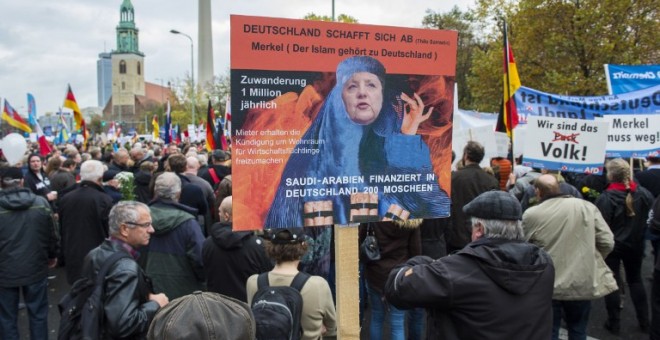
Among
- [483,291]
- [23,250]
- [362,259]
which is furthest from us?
[23,250]

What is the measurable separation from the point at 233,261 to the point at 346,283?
1508mm

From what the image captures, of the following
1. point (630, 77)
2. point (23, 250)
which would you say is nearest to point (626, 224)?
point (630, 77)

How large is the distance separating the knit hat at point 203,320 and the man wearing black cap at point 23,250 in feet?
13.2

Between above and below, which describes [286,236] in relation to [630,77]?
below

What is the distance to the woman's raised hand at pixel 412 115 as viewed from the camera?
3.01 metres

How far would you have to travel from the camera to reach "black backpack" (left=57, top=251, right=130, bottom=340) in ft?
9.81

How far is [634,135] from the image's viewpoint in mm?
6938

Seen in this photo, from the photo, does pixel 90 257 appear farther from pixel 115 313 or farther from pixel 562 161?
pixel 562 161

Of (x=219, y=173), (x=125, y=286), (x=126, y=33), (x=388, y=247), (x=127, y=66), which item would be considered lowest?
(x=388, y=247)

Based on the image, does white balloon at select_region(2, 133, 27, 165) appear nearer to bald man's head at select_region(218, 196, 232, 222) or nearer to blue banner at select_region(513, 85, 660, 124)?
bald man's head at select_region(218, 196, 232, 222)

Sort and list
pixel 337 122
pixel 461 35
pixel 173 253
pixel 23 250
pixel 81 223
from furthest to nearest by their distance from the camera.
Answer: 1. pixel 461 35
2. pixel 81 223
3. pixel 23 250
4. pixel 173 253
5. pixel 337 122

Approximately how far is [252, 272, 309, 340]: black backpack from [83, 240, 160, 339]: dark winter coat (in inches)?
26.2

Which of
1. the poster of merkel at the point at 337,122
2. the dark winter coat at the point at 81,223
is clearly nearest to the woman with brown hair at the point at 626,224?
the poster of merkel at the point at 337,122

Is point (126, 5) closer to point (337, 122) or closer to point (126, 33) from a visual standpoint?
point (126, 33)
